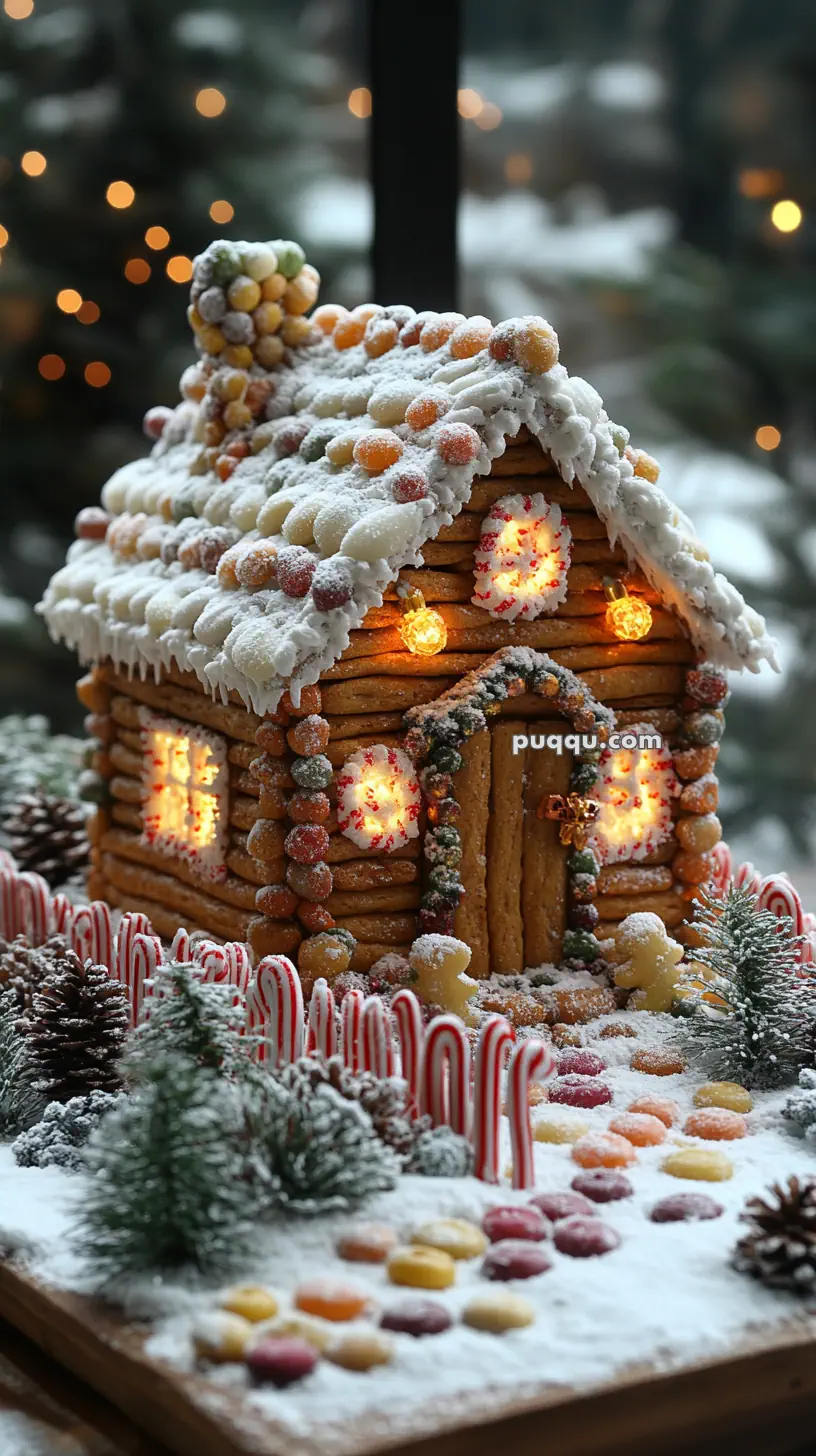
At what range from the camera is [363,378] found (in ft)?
27.3

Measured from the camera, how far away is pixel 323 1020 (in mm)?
6918

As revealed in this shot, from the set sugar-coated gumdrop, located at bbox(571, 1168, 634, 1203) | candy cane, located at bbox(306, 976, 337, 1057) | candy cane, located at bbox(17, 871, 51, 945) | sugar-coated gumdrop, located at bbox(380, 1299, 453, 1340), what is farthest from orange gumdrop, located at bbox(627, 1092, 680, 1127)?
candy cane, located at bbox(17, 871, 51, 945)

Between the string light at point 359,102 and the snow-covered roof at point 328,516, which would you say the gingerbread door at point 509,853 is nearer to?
the snow-covered roof at point 328,516

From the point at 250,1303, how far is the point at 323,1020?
1741 millimetres

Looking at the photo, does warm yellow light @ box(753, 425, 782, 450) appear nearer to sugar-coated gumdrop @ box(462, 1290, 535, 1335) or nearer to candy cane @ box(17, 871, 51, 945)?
candy cane @ box(17, 871, 51, 945)

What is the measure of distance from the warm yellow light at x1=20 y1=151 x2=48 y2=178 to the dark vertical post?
3662mm

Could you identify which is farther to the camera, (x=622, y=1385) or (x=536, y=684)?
(x=536, y=684)

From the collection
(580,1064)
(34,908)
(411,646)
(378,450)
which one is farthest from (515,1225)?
(34,908)

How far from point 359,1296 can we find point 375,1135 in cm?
91

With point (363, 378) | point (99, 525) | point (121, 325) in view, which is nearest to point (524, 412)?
point (363, 378)

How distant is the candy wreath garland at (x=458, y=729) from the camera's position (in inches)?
304

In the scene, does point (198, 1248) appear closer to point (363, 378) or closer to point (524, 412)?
point (524, 412)

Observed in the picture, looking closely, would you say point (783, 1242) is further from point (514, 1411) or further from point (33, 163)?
point (33, 163)

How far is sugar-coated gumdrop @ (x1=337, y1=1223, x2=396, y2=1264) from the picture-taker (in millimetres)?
5625
